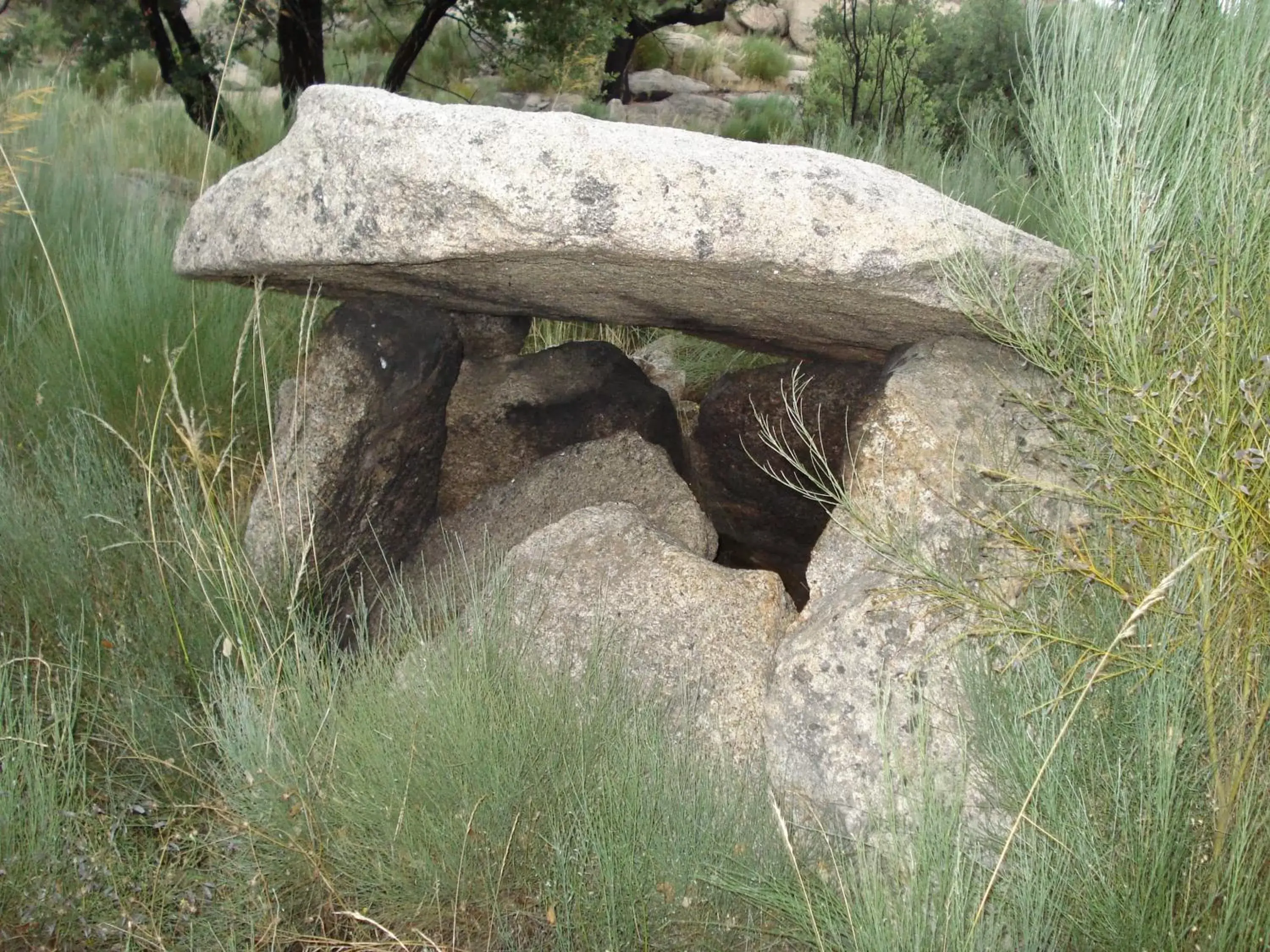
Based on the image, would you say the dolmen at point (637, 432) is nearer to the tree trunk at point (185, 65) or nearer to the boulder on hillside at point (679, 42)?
the tree trunk at point (185, 65)

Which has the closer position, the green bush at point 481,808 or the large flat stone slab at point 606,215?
the green bush at point 481,808

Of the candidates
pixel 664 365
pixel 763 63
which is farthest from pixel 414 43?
pixel 763 63

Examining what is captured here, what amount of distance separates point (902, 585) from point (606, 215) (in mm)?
912

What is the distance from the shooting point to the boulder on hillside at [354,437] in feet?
10.4

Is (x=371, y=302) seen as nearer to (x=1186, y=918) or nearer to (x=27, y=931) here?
(x=27, y=931)

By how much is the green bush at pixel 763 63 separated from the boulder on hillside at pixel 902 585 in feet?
45.5

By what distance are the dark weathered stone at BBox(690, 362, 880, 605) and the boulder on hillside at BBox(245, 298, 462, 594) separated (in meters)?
0.82

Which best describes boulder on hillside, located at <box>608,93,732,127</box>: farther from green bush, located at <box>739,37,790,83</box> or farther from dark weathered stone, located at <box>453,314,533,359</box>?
dark weathered stone, located at <box>453,314,533,359</box>

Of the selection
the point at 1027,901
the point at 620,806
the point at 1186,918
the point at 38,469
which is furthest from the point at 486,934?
the point at 38,469

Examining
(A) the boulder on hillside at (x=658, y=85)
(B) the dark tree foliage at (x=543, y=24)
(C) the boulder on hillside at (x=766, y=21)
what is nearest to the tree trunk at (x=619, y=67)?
(A) the boulder on hillside at (x=658, y=85)

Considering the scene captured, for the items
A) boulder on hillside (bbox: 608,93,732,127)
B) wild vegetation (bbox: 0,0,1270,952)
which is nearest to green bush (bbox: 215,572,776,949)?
wild vegetation (bbox: 0,0,1270,952)

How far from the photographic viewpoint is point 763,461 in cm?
369

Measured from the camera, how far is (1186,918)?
5.89 ft

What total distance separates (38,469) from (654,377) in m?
2.04
